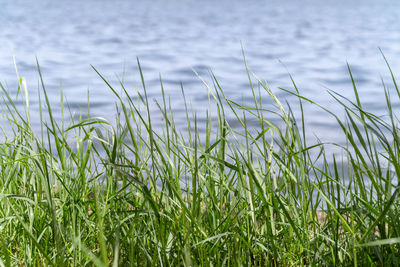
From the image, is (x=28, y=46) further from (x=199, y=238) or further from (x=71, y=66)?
(x=199, y=238)

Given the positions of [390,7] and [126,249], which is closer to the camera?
[126,249]

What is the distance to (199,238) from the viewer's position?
1258 mm

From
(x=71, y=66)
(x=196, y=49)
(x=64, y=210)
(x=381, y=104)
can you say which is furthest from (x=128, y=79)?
(x=64, y=210)

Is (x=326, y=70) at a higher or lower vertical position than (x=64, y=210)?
lower

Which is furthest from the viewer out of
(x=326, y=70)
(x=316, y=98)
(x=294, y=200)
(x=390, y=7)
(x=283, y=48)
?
(x=390, y=7)

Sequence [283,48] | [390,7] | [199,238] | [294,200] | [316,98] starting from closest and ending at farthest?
[199,238]
[294,200]
[316,98]
[283,48]
[390,7]

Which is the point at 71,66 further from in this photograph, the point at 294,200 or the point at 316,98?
the point at 294,200

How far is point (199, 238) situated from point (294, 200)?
0.27 meters

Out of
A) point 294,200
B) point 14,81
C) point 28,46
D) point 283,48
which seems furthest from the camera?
point 283,48

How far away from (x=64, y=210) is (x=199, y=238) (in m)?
0.34

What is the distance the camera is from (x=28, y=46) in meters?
11.0

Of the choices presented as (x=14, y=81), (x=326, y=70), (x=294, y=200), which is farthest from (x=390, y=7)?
(x=294, y=200)

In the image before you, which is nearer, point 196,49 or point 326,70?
point 326,70

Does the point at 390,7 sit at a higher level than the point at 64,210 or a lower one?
lower
